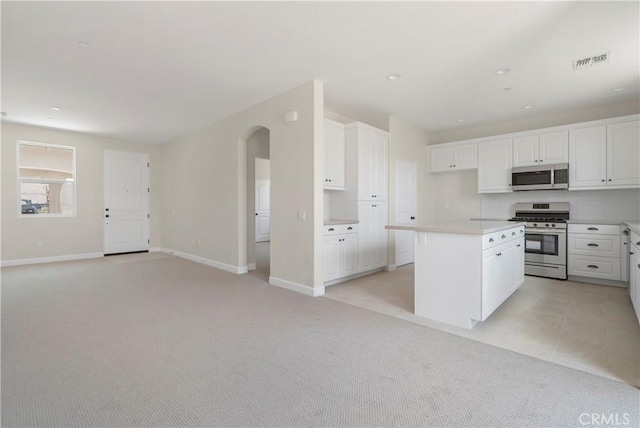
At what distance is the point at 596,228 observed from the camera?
14.3ft

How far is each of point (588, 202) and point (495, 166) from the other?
1.45 m

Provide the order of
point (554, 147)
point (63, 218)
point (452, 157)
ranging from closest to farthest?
1. point (554, 147)
2. point (452, 157)
3. point (63, 218)

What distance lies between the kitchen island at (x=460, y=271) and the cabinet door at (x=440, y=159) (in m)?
3.09

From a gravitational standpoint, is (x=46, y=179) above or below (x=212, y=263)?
above

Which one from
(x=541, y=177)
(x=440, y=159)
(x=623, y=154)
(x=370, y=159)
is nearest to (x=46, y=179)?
(x=370, y=159)

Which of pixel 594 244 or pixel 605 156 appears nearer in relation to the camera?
pixel 594 244

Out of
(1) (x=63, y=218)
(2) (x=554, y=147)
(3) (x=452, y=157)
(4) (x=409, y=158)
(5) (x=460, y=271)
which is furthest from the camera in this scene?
(1) (x=63, y=218)

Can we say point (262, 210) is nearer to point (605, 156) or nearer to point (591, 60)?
point (605, 156)

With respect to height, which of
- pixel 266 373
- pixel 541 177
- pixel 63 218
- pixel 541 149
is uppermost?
pixel 541 149

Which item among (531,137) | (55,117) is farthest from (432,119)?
(55,117)

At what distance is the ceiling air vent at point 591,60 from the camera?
3186 mm

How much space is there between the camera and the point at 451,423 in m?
1.58

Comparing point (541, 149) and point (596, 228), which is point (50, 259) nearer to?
point (541, 149)

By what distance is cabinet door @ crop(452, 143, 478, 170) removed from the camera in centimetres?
570
